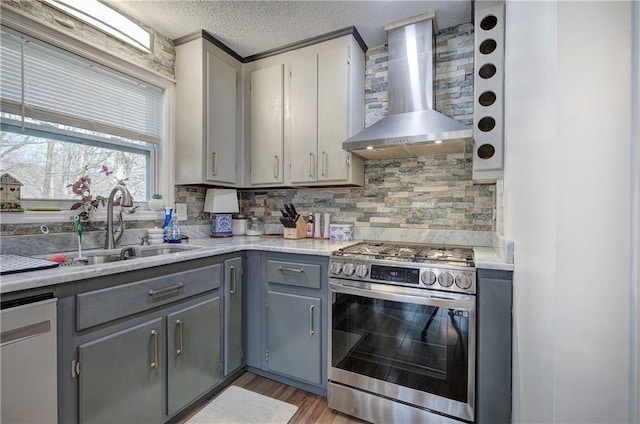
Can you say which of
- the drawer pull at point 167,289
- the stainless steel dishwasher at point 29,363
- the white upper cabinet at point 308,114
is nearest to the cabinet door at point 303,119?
the white upper cabinet at point 308,114

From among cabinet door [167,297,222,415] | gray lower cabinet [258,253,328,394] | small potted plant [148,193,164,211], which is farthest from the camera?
small potted plant [148,193,164,211]

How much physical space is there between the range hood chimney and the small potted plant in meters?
1.48

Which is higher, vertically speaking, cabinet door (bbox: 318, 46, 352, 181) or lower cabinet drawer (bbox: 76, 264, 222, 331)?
cabinet door (bbox: 318, 46, 352, 181)

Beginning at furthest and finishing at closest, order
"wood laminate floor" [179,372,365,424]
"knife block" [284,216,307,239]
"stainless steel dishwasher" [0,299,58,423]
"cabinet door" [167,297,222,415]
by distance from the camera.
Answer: "knife block" [284,216,307,239], "wood laminate floor" [179,372,365,424], "cabinet door" [167,297,222,415], "stainless steel dishwasher" [0,299,58,423]

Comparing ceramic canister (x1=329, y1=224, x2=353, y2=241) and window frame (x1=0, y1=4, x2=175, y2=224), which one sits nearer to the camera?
window frame (x1=0, y1=4, x2=175, y2=224)

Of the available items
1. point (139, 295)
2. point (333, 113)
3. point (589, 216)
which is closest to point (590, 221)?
point (589, 216)

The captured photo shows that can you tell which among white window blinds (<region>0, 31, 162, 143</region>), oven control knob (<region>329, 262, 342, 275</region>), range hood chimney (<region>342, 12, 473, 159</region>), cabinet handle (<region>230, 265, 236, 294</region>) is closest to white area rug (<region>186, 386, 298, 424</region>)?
cabinet handle (<region>230, 265, 236, 294</region>)

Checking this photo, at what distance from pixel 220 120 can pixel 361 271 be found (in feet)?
5.70

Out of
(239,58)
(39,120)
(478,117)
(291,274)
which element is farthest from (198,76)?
(478,117)

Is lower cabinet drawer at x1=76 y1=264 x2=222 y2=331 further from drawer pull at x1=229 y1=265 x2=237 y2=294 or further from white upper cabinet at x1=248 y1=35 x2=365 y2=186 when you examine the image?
white upper cabinet at x1=248 y1=35 x2=365 y2=186

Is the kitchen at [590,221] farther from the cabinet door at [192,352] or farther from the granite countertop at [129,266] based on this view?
the cabinet door at [192,352]

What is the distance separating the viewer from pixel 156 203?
215cm

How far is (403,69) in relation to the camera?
2055 millimetres

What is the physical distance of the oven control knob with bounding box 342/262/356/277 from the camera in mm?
1645
